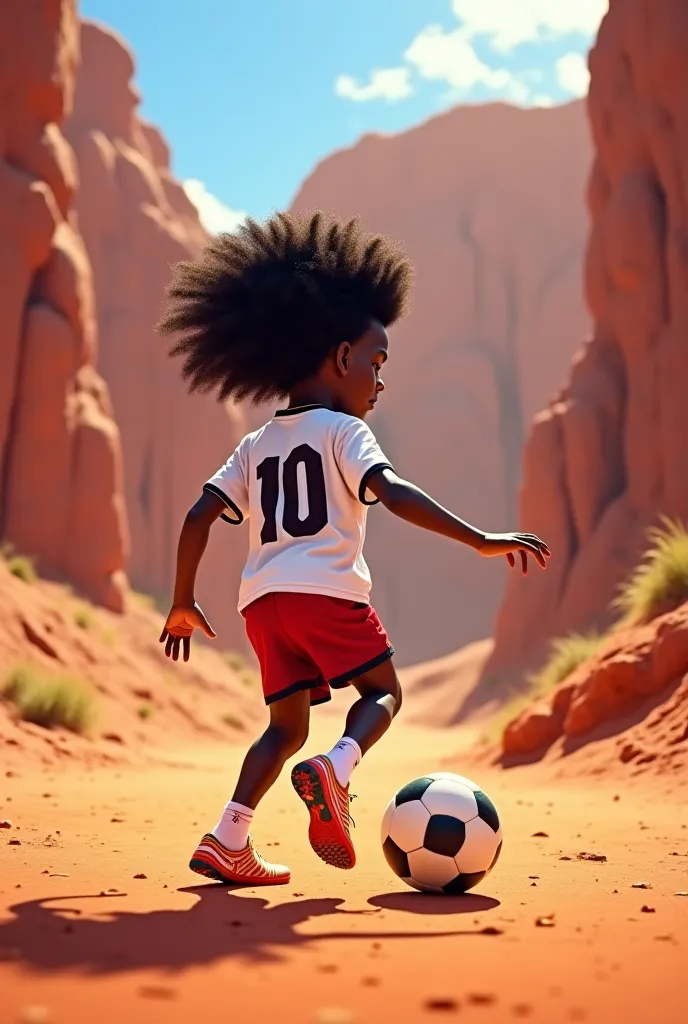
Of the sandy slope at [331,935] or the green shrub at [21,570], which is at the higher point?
the green shrub at [21,570]

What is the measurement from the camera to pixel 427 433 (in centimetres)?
5412

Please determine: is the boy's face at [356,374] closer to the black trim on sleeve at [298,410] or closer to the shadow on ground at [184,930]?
the black trim on sleeve at [298,410]

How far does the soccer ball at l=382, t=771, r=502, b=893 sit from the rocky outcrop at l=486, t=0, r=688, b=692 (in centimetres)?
1542

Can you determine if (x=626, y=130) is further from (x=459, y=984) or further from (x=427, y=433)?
(x=427, y=433)

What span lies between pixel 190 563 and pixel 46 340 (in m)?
17.9

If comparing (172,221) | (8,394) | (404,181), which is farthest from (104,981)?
(404,181)

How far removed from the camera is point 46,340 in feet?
71.3

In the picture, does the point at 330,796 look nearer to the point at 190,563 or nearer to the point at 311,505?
the point at 311,505

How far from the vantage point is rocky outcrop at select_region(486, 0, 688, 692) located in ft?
65.0

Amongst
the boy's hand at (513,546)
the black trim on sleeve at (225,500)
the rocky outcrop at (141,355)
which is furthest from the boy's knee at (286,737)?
the rocky outcrop at (141,355)

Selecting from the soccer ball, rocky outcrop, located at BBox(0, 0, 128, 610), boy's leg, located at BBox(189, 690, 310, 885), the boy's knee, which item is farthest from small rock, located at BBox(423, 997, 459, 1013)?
rocky outcrop, located at BBox(0, 0, 128, 610)

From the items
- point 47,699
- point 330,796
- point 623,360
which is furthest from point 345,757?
point 623,360

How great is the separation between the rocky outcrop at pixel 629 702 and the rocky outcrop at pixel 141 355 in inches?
887

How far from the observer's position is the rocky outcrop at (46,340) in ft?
69.1
